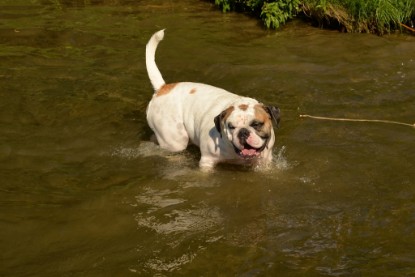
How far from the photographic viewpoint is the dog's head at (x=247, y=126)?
5965 millimetres

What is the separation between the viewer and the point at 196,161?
279 inches

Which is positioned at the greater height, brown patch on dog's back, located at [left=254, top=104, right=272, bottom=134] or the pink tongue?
brown patch on dog's back, located at [left=254, top=104, right=272, bottom=134]

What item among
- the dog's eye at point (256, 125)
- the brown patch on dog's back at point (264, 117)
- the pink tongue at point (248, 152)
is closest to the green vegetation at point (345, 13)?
the brown patch on dog's back at point (264, 117)

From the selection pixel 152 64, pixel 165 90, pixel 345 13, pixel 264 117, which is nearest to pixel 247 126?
pixel 264 117

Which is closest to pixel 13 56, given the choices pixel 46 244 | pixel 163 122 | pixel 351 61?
pixel 163 122

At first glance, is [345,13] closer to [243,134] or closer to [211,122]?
[211,122]

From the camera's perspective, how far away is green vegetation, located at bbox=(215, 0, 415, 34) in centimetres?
1057

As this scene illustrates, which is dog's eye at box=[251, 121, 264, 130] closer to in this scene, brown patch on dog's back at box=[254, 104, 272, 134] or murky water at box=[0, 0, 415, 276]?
brown patch on dog's back at box=[254, 104, 272, 134]

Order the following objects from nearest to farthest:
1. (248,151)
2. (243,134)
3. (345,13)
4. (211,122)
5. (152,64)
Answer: (243,134) → (248,151) → (211,122) → (152,64) → (345,13)

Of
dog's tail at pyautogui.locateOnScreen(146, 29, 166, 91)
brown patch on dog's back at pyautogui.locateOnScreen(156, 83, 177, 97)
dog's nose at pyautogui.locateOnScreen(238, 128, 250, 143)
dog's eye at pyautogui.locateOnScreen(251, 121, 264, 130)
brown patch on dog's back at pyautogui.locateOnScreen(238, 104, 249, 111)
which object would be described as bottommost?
dog's nose at pyautogui.locateOnScreen(238, 128, 250, 143)

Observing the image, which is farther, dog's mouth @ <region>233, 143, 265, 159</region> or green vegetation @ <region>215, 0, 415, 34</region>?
green vegetation @ <region>215, 0, 415, 34</region>

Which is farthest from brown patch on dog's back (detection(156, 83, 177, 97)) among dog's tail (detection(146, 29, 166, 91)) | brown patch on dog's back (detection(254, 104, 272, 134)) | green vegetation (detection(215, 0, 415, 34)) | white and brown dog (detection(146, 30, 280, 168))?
green vegetation (detection(215, 0, 415, 34))

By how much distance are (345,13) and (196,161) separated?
5133 millimetres

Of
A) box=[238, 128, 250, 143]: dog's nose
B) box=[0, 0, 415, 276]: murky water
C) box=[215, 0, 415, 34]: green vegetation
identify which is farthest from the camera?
box=[215, 0, 415, 34]: green vegetation
